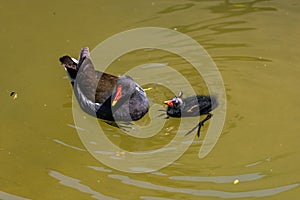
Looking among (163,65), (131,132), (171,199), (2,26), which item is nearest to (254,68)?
(163,65)

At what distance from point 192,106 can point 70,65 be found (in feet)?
5.22

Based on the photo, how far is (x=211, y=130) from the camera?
616cm

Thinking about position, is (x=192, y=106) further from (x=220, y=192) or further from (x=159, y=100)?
(x=220, y=192)

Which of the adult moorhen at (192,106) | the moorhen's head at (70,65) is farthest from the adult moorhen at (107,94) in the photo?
the adult moorhen at (192,106)

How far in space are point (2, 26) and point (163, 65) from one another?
96.8 inches

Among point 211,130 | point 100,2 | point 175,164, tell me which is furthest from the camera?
point 100,2

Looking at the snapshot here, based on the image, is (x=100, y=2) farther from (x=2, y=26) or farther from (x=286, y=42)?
(x=286, y=42)

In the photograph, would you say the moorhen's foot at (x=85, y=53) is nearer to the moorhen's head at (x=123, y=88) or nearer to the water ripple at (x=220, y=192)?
the moorhen's head at (x=123, y=88)

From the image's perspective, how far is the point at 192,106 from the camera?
6465mm

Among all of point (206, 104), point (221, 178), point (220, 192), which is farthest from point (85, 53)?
point (220, 192)

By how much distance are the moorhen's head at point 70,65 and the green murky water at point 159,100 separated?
15cm

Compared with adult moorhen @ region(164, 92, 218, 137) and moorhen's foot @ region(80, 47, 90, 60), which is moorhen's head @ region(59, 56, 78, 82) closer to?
moorhen's foot @ region(80, 47, 90, 60)

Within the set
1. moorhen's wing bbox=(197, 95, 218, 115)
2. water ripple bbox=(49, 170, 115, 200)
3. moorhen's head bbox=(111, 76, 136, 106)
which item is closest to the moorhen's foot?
moorhen's head bbox=(111, 76, 136, 106)

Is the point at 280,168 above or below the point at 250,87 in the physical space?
below
